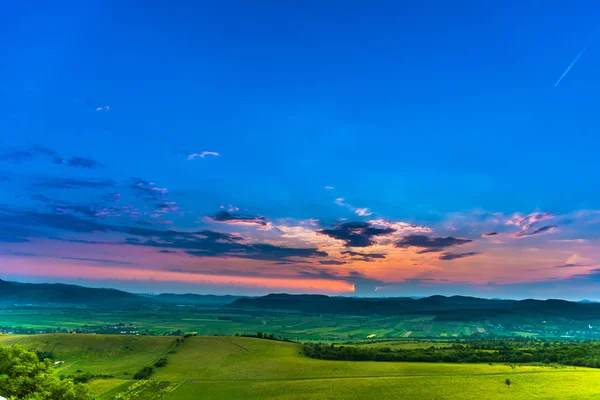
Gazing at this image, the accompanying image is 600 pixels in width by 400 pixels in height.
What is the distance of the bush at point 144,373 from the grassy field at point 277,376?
2.49 m

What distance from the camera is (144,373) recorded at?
130m

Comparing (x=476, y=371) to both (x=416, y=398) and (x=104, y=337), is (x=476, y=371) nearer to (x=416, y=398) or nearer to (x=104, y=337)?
(x=416, y=398)

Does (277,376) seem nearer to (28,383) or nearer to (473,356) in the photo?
(473,356)

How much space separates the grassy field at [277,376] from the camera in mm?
104750

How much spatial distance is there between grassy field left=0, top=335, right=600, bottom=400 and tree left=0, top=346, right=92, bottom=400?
55.9 m

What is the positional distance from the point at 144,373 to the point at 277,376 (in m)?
49.8

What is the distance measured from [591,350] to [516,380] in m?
85.2

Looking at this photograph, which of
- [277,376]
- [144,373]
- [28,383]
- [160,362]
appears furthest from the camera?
[160,362]

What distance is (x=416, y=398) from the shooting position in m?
100

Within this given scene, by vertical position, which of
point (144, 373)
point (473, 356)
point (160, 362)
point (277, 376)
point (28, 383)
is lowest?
point (144, 373)

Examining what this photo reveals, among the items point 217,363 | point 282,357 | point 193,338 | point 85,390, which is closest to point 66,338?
point 193,338

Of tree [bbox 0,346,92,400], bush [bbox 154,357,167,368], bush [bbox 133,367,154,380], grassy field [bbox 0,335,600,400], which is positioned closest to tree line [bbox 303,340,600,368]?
grassy field [bbox 0,335,600,400]

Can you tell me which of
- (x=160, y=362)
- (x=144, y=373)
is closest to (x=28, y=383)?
(x=144, y=373)

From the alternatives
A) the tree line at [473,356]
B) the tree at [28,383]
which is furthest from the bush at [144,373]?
the tree at [28,383]
